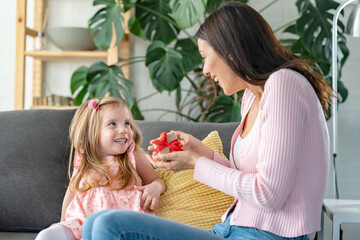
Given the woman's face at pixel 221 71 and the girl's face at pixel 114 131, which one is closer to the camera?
the woman's face at pixel 221 71

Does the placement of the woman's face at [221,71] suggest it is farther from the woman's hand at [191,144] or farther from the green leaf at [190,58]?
the green leaf at [190,58]

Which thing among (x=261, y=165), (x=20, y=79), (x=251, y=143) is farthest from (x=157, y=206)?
(x=20, y=79)

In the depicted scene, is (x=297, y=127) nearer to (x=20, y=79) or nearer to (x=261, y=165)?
(x=261, y=165)

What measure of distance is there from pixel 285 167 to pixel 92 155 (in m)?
0.96

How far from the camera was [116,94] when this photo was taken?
2.71 m

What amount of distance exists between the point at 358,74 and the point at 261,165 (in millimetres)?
2366

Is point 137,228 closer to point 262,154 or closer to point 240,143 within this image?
point 262,154

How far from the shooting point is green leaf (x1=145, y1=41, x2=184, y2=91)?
105 inches

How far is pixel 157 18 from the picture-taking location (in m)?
2.95

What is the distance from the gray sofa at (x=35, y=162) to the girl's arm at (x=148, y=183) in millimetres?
131

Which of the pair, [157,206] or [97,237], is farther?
[157,206]

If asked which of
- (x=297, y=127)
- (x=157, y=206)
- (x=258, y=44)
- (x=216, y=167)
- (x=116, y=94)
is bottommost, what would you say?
(x=157, y=206)

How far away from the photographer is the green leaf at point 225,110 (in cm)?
263

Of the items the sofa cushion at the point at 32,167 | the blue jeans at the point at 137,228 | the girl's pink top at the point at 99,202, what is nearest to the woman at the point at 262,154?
the blue jeans at the point at 137,228
